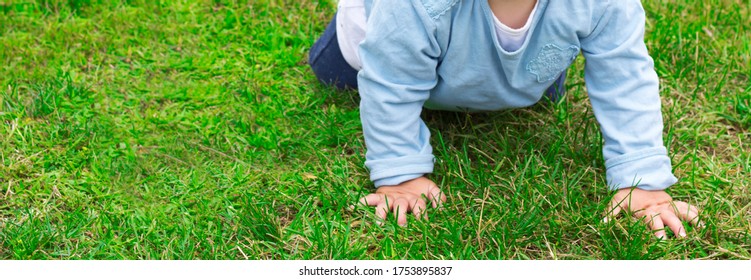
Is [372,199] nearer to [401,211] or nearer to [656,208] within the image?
[401,211]

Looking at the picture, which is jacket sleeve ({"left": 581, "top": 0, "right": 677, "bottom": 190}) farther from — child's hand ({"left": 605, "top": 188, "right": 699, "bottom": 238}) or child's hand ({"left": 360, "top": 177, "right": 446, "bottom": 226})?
child's hand ({"left": 360, "top": 177, "right": 446, "bottom": 226})

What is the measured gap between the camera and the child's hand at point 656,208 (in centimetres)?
222

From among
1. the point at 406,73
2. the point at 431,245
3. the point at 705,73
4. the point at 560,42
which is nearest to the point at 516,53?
the point at 560,42

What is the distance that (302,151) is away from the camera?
2.60m

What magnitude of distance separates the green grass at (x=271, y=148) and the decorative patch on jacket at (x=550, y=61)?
0.81 ft

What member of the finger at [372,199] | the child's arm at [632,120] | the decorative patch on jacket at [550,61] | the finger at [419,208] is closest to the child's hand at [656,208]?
the child's arm at [632,120]

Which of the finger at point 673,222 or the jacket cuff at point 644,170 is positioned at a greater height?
the jacket cuff at point 644,170

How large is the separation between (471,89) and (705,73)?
3.40 feet

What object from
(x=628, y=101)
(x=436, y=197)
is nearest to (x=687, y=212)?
(x=628, y=101)

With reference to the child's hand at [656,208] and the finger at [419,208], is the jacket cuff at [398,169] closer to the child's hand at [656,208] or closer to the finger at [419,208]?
the finger at [419,208]

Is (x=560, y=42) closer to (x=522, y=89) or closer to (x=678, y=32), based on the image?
(x=522, y=89)

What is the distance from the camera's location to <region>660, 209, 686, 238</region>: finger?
7.27 ft

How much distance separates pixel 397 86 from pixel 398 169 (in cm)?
23

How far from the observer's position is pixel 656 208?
7.44ft
